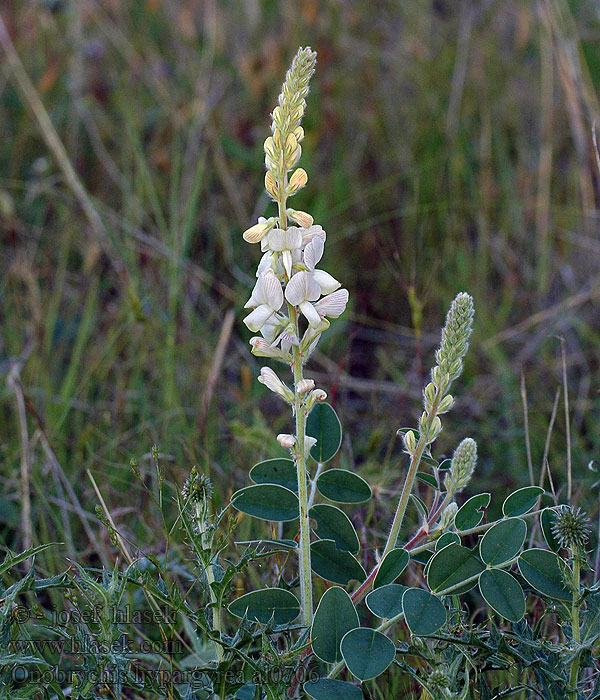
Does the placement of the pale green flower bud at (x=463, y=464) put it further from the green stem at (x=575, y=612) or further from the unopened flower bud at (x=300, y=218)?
the unopened flower bud at (x=300, y=218)

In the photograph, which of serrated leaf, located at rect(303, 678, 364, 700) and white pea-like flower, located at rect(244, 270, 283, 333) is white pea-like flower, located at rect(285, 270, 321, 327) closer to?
white pea-like flower, located at rect(244, 270, 283, 333)

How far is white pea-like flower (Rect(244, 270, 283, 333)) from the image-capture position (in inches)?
40.9

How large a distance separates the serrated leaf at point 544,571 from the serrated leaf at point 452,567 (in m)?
0.06

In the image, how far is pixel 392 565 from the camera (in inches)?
42.5

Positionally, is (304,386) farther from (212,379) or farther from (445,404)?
(212,379)

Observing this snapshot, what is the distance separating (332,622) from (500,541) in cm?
25

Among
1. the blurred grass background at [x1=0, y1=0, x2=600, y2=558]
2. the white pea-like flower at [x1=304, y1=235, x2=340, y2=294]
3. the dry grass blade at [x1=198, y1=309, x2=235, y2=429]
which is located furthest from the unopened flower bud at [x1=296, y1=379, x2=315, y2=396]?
the dry grass blade at [x1=198, y1=309, x2=235, y2=429]

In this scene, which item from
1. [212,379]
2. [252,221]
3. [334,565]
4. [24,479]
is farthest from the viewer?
[252,221]

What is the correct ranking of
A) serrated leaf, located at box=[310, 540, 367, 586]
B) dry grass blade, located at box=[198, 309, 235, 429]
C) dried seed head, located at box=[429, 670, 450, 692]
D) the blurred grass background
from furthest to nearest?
the blurred grass background
dry grass blade, located at box=[198, 309, 235, 429]
serrated leaf, located at box=[310, 540, 367, 586]
dried seed head, located at box=[429, 670, 450, 692]

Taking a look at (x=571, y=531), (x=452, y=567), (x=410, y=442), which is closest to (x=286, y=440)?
(x=410, y=442)

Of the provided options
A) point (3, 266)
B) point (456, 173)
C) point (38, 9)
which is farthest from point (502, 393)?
point (38, 9)

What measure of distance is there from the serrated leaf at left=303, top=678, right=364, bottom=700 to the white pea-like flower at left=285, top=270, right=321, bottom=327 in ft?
1.54

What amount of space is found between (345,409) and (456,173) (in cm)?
121

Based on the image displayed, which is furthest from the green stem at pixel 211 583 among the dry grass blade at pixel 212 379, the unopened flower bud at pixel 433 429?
the dry grass blade at pixel 212 379
